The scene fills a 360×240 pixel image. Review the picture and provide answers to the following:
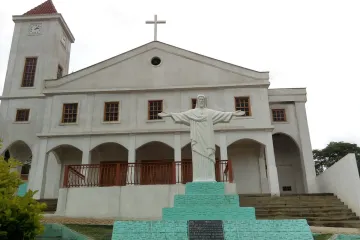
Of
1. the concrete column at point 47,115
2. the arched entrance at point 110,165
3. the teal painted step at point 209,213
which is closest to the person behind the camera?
the teal painted step at point 209,213

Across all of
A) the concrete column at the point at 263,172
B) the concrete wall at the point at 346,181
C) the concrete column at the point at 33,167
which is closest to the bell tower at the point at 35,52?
the concrete column at the point at 33,167

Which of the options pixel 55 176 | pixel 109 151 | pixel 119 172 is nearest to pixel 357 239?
pixel 119 172

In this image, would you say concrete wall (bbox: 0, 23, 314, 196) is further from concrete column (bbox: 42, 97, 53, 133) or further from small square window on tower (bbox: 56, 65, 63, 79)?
small square window on tower (bbox: 56, 65, 63, 79)

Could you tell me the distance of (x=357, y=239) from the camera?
309 inches

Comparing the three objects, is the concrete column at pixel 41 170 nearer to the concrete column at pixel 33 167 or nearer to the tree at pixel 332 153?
the concrete column at pixel 33 167

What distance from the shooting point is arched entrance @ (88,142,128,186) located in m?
13.8

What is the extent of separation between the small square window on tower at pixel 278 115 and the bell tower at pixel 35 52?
13.2 meters

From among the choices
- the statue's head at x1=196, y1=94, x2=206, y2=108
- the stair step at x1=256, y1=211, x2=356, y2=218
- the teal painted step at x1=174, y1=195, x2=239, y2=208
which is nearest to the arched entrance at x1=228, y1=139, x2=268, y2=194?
the stair step at x1=256, y1=211, x2=356, y2=218

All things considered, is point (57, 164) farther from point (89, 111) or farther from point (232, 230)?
point (232, 230)

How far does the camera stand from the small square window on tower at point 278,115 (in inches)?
760

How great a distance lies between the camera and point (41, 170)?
1728cm

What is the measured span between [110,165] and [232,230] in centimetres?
894

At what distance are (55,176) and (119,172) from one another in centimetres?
708

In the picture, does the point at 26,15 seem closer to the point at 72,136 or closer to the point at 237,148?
the point at 72,136
